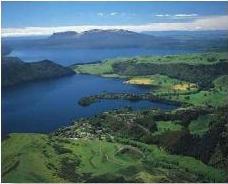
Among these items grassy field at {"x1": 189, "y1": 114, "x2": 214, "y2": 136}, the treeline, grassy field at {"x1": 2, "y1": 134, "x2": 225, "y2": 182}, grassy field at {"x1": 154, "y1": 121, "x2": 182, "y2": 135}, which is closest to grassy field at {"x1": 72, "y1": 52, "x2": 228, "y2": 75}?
the treeline

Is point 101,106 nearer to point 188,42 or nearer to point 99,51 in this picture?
point 99,51

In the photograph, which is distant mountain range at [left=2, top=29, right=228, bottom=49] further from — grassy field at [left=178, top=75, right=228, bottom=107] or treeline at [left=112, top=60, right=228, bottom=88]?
grassy field at [left=178, top=75, right=228, bottom=107]

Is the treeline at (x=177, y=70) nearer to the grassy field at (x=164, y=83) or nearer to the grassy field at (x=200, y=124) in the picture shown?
the grassy field at (x=164, y=83)

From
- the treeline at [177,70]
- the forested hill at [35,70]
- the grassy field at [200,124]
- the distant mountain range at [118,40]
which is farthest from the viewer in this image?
the distant mountain range at [118,40]

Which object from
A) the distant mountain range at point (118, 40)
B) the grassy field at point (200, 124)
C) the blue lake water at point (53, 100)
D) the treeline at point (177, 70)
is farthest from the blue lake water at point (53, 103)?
the distant mountain range at point (118, 40)

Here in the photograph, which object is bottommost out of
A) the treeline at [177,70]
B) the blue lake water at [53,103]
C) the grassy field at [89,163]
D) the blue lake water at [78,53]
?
the grassy field at [89,163]

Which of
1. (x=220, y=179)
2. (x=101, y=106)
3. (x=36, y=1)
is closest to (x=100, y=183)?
(x=101, y=106)
